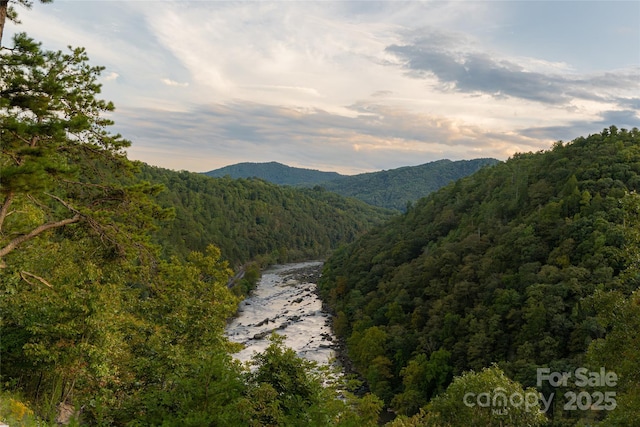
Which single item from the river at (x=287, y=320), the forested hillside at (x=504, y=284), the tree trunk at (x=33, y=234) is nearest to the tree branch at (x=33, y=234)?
the tree trunk at (x=33, y=234)

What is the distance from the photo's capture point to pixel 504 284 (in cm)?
5872

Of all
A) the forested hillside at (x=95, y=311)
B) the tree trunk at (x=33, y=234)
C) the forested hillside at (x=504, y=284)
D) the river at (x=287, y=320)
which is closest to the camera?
the forested hillside at (x=95, y=311)

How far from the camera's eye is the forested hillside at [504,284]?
47594 millimetres

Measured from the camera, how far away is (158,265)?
17.6 m

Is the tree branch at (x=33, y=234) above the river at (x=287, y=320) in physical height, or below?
above

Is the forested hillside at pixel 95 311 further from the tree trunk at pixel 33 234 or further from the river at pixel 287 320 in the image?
the river at pixel 287 320

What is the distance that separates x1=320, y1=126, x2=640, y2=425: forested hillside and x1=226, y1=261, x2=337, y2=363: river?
4.55 m

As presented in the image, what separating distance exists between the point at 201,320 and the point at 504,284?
48807 millimetres

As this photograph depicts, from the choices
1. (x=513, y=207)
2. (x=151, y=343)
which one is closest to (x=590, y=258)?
(x=513, y=207)

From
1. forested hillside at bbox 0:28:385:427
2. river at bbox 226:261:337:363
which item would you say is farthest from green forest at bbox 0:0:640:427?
river at bbox 226:261:337:363

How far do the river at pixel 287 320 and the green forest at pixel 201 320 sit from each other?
7.82m

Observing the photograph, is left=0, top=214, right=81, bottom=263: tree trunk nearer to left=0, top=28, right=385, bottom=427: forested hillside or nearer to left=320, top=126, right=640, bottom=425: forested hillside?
left=0, top=28, right=385, bottom=427: forested hillside

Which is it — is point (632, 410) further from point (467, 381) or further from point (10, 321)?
point (10, 321)

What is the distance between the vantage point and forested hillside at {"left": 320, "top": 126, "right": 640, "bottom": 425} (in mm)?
47594
